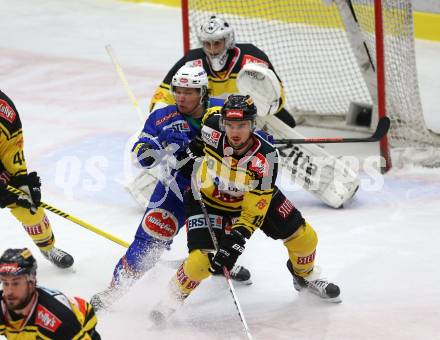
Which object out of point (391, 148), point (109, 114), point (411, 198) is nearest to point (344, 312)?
point (411, 198)

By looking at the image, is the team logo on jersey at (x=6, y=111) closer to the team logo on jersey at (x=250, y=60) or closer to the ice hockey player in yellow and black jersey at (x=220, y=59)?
the ice hockey player in yellow and black jersey at (x=220, y=59)

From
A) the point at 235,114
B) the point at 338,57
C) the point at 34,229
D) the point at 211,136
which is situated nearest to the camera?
the point at 235,114

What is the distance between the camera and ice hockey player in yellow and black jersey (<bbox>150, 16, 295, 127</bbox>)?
5.61 meters

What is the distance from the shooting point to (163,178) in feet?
14.9

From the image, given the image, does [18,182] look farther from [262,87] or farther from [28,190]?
[262,87]

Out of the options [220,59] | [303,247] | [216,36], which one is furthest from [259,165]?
[220,59]

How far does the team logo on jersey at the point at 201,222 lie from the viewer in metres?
4.29

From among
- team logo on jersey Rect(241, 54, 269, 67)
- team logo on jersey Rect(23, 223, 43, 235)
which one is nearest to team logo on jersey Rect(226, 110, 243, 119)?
team logo on jersey Rect(23, 223, 43, 235)

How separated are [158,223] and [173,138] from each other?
1.24 feet

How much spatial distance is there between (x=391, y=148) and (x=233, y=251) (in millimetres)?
2652

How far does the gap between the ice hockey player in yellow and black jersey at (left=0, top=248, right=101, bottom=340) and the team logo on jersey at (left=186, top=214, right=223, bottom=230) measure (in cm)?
112

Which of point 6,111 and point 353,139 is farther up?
point 6,111

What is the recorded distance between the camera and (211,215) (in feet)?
14.2

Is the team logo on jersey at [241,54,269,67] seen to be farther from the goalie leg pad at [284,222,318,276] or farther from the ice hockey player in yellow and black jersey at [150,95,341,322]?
the goalie leg pad at [284,222,318,276]
